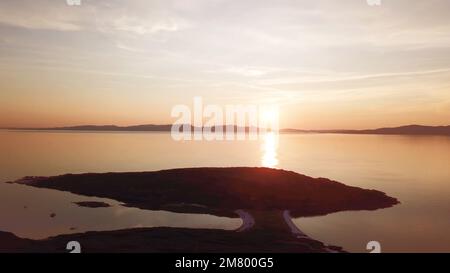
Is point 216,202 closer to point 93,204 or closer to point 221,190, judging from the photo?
point 221,190

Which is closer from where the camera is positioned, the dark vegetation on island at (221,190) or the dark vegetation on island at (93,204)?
the dark vegetation on island at (93,204)

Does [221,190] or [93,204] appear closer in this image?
[93,204]

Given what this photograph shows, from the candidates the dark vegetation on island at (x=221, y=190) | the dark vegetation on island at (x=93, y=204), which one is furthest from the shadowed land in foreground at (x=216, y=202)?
the dark vegetation on island at (x=93, y=204)

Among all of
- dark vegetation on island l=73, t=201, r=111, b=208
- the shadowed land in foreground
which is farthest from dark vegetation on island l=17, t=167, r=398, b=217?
dark vegetation on island l=73, t=201, r=111, b=208

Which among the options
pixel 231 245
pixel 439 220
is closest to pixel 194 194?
pixel 231 245

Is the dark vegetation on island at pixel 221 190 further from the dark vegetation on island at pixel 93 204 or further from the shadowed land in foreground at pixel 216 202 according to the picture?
the dark vegetation on island at pixel 93 204

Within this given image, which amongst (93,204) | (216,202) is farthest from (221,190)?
(93,204)

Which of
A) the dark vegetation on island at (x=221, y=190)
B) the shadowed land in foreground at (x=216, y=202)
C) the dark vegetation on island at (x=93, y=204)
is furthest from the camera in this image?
the dark vegetation on island at (x=221, y=190)
